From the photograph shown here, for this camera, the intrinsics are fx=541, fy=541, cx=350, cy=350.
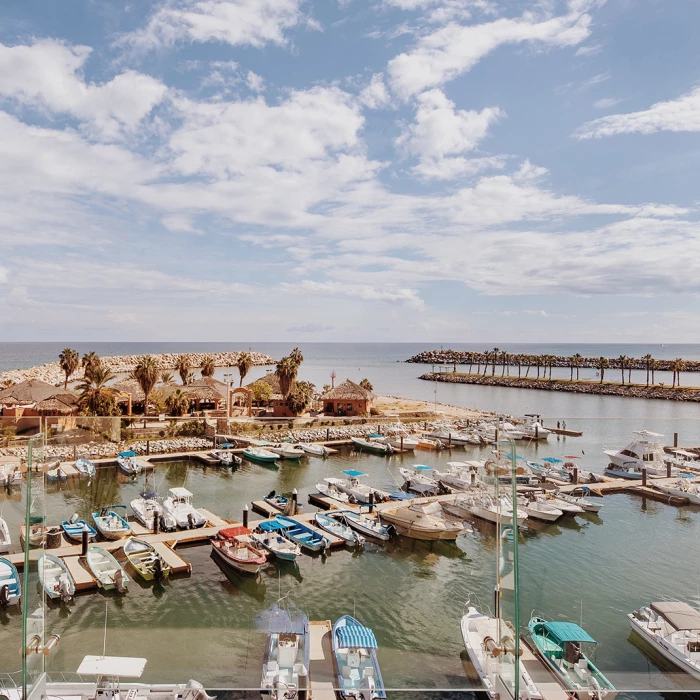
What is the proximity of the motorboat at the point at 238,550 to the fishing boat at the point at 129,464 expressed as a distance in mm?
12169

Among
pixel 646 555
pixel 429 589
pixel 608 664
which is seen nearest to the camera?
pixel 608 664

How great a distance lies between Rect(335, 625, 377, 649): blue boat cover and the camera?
11.5 m

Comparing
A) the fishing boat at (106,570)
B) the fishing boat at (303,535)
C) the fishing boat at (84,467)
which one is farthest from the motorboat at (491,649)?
the fishing boat at (84,467)

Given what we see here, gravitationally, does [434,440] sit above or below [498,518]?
below

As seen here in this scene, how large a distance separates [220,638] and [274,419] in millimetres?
30280

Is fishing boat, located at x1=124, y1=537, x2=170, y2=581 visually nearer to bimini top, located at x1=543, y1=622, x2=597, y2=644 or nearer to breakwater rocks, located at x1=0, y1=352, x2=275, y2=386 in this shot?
bimini top, located at x1=543, y1=622, x2=597, y2=644

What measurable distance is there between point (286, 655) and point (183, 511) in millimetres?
11958

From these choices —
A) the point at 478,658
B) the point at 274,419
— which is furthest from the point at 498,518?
the point at 274,419

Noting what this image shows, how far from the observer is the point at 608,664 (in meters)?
12.5

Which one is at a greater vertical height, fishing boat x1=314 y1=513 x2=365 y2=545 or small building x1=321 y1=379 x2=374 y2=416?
small building x1=321 y1=379 x2=374 y2=416

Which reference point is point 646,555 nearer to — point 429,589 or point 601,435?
point 429,589

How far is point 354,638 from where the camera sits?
38.6ft

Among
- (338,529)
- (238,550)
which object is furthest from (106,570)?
(338,529)

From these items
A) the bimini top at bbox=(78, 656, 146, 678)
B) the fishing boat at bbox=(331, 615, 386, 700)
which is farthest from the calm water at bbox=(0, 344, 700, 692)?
the fishing boat at bbox=(331, 615, 386, 700)
